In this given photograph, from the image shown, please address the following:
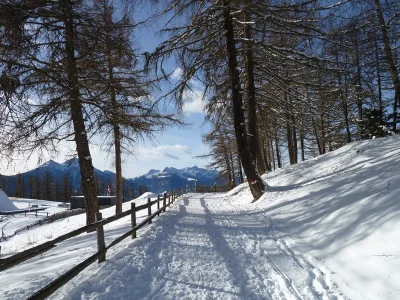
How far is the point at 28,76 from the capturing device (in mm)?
7641

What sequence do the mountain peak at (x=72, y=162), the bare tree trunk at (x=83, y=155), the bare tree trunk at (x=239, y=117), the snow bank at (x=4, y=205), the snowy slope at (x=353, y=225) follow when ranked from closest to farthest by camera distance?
the snowy slope at (x=353, y=225) < the bare tree trunk at (x=83, y=155) < the bare tree trunk at (x=239, y=117) < the mountain peak at (x=72, y=162) < the snow bank at (x=4, y=205)

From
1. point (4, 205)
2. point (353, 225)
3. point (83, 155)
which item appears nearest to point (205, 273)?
point (353, 225)

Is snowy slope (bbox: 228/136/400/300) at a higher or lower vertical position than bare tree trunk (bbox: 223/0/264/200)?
lower

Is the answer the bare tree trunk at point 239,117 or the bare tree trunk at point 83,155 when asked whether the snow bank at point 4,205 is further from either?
the bare tree trunk at point 239,117

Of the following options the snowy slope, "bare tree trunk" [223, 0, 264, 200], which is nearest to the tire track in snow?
the snowy slope

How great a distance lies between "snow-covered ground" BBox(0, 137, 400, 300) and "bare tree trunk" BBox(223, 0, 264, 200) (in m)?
4.01

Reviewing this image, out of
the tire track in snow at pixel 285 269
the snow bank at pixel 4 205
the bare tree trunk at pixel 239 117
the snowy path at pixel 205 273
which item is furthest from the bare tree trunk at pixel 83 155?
the snow bank at pixel 4 205

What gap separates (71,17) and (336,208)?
363 inches

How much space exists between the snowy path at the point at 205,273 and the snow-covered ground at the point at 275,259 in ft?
0.05

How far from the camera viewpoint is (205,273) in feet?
15.1

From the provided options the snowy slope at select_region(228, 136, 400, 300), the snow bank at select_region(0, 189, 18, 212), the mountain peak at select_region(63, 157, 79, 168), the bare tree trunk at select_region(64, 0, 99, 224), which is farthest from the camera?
the snow bank at select_region(0, 189, 18, 212)

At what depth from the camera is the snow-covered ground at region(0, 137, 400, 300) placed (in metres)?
3.76

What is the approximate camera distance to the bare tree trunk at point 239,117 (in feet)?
36.5

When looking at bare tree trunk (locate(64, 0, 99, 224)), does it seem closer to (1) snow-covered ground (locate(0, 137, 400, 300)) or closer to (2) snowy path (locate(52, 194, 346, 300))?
(1) snow-covered ground (locate(0, 137, 400, 300))
